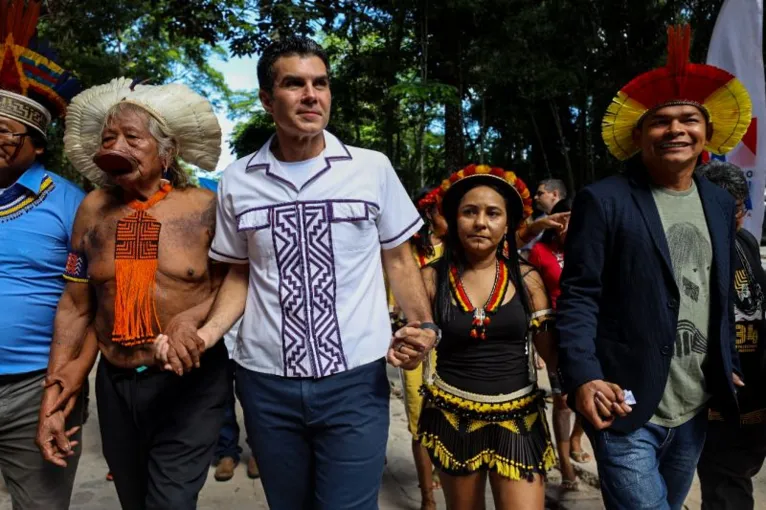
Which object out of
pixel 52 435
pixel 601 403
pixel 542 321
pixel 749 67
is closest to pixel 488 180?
pixel 542 321

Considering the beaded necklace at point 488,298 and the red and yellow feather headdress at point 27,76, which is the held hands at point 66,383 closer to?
the red and yellow feather headdress at point 27,76

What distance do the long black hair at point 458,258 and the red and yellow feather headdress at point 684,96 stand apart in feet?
1.85

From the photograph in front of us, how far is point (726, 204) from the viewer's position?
2410 mm

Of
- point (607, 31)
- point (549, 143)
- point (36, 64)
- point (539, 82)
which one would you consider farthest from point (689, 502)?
point (549, 143)

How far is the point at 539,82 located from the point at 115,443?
8.94 meters

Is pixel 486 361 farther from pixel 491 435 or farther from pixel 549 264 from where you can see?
pixel 549 264

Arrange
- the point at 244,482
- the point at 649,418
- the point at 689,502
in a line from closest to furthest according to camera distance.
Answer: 1. the point at 649,418
2. the point at 689,502
3. the point at 244,482

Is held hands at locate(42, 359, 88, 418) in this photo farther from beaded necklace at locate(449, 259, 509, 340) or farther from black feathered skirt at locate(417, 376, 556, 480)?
beaded necklace at locate(449, 259, 509, 340)

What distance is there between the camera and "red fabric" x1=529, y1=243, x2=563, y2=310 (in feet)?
13.9

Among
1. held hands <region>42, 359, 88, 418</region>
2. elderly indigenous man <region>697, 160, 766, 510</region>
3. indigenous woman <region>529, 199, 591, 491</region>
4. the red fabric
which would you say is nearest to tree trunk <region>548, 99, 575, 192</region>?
indigenous woman <region>529, 199, 591, 491</region>

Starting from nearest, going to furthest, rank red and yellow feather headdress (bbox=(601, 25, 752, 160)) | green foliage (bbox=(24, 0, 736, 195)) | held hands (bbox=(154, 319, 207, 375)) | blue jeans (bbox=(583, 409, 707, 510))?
held hands (bbox=(154, 319, 207, 375))
blue jeans (bbox=(583, 409, 707, 510))
red and yellow feather headdress (bbox=(601, 25, 752, 160))
green foliage (bbox=(24, 0, 736, 195))

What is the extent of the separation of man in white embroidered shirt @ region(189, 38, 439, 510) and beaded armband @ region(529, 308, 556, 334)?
65 centimetres

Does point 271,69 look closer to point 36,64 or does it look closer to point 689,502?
point 36,64

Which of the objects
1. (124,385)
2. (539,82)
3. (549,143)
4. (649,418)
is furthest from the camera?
(549,143)
